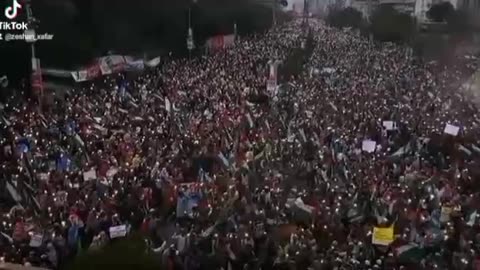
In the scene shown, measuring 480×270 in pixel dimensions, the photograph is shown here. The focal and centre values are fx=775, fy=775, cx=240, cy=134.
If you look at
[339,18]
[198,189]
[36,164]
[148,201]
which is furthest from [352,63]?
[36,164]

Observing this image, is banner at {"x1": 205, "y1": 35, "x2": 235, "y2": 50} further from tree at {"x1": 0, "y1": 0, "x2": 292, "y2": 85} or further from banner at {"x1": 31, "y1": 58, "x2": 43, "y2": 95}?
banner at {"x1": 31, "y1": 58, "x2": 43, "y2": 95}

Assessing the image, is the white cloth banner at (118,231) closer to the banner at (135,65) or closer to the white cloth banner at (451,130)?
the banner at (135,65)

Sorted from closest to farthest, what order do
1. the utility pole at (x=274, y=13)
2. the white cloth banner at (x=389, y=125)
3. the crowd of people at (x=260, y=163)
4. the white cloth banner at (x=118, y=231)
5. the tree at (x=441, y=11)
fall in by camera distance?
the tree at (x=441, y=11), the crowd of people at (x=260, y=163), the white cloth banner at (x=389, y=125), the utility pole at (x=274, y=13), the white cloth banner at (x=118, y=231)

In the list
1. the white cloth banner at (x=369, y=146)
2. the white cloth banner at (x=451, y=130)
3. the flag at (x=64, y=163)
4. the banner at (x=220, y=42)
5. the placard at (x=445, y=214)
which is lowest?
the placard at (x=445, y=214)

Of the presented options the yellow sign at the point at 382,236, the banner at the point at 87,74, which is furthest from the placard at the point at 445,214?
the banner at the point at 87,74

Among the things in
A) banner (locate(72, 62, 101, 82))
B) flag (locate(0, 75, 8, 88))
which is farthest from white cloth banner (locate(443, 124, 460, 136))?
flag (locate(0, 75, 8, 88))

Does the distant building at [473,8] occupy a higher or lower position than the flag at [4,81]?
higher

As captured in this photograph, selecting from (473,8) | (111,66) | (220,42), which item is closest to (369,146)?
(473,8)

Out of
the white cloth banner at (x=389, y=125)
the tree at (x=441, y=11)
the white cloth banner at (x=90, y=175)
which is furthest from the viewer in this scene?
the white cloth banner at (x=90, y=175)
